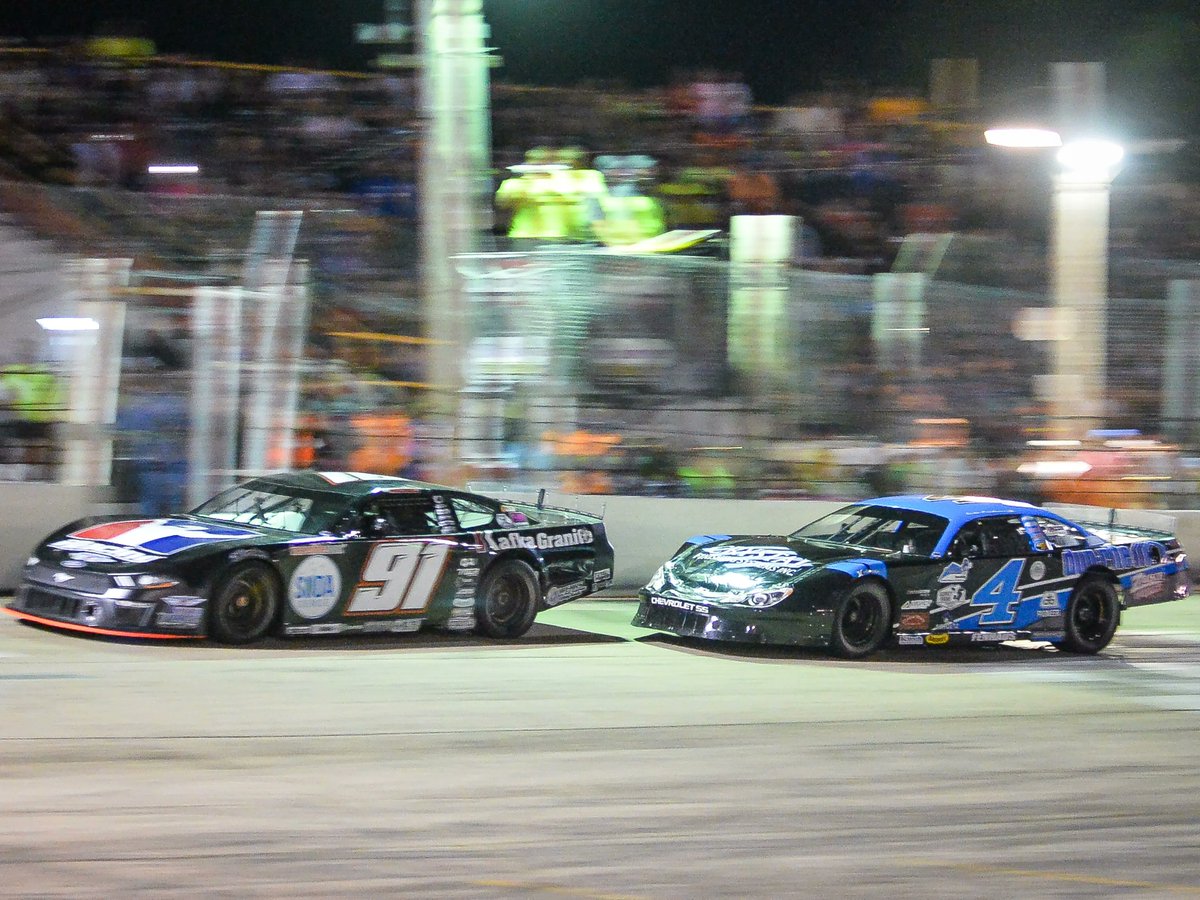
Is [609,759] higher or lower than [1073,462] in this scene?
lower

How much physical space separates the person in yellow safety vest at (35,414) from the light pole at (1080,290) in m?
9.00

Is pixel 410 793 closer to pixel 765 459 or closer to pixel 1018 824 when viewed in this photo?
pixel 1018 824

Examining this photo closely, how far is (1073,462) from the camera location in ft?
49.1

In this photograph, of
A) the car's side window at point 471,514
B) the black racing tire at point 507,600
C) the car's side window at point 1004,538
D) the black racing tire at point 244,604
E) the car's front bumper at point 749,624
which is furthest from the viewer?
the car's side window at point 1004,538

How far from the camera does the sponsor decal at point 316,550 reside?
980cm

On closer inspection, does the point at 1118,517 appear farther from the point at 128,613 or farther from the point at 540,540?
the point at 128,613

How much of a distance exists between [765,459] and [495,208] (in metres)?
3.97

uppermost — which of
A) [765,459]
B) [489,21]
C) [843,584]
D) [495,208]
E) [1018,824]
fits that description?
[489,21]

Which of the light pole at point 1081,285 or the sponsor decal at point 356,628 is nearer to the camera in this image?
the sponsor decal at point 356,628

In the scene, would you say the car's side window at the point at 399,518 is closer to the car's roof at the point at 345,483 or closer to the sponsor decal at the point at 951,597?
the car's roof at the point at 345,483

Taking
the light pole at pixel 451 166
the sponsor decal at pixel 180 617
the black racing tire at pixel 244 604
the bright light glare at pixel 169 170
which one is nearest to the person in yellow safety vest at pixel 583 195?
the light pole at pixel 451 166

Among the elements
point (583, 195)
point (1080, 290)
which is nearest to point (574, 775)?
point (583, 195)

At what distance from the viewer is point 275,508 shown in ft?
34.2

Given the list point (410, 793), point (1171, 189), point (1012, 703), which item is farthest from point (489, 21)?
point (410, 793)
